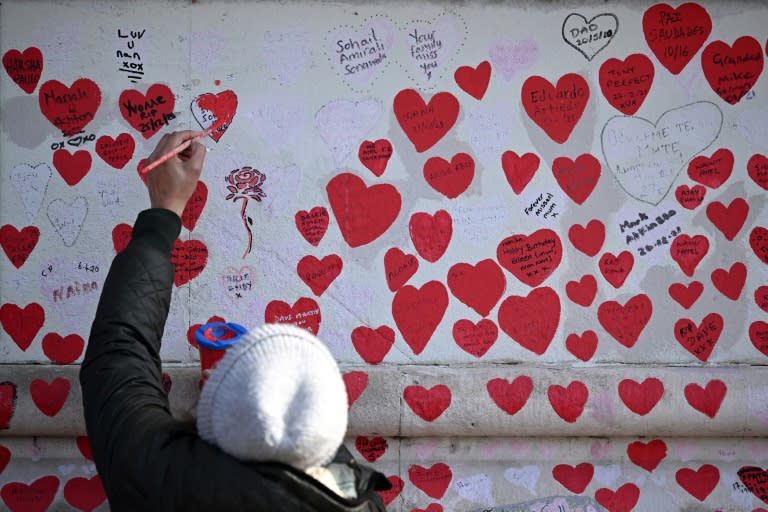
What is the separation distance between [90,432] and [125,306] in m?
0.26

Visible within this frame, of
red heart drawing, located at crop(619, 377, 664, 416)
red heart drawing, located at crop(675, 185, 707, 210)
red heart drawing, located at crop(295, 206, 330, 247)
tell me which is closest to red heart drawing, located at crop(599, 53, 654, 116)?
red heart drawing, located at crop(675, 185, 707, 210)

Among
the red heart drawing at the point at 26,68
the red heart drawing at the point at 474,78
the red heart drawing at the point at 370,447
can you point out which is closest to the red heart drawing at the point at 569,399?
the red heart drawing at the point at 370,447

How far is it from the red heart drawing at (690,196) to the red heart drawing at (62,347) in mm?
2366

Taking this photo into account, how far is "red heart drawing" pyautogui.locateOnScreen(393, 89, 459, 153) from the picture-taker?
303 centimetres

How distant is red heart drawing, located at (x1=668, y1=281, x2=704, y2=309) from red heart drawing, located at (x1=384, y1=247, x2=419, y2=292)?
40.2 inches

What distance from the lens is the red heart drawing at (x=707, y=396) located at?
2951mm

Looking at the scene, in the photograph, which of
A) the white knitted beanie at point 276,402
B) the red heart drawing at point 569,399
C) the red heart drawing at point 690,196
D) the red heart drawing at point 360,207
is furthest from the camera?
the red heart drawing at point 690,196

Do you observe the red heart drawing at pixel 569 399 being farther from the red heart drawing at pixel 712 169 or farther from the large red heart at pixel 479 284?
the red heart drawing at pixel 712 169

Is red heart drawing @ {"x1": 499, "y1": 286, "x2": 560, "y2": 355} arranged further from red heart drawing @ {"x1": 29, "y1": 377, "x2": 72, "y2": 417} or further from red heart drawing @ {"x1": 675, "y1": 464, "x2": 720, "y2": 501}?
red heart drawing @ {"x1": 29, "y1": 377, "x2": 72, "y2": 417}

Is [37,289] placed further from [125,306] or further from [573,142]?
[573,142]

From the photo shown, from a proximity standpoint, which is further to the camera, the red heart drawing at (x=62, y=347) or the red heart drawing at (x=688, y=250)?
the red heart drawing at (x=688, y=250)

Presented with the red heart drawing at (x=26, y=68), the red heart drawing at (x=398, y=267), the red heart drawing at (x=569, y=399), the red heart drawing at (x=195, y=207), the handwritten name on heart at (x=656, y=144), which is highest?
the red heart drawing at (x=26, y=68)

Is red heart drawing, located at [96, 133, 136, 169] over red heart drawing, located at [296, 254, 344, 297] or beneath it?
over

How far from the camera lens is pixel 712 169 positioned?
10.3 feet
